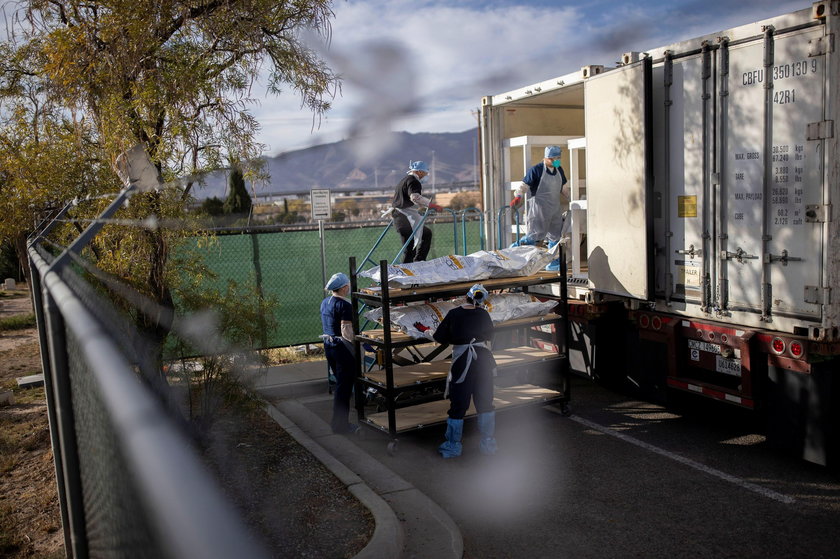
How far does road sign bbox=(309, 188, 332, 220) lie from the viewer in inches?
466

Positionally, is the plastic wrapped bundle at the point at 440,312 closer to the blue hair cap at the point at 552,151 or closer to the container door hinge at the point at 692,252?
the container door hinge at the point at 692,252

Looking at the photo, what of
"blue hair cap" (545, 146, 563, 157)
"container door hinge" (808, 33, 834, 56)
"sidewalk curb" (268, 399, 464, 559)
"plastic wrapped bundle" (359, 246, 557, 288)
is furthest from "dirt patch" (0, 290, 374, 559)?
"container door hinge" (808, 33, 834, 56)

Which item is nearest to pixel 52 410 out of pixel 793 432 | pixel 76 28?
pixel 76 28

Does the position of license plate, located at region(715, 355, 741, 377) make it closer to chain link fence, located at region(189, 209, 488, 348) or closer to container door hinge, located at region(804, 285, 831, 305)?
container door hinge, located at region(804, 285, 831, 305)

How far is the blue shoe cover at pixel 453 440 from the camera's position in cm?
716

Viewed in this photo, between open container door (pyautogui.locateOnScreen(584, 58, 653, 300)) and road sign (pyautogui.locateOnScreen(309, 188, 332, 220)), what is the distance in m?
4.71

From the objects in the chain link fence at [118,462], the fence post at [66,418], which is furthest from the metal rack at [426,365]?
the fence post at [66,418]

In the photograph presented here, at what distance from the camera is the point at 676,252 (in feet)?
25.3

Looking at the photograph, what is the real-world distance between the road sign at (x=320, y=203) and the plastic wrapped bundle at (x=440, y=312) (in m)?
4.06

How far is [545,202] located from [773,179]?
373 cm

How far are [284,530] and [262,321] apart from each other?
8.59ft

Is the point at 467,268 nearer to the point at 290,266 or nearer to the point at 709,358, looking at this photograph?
the point at 709,358

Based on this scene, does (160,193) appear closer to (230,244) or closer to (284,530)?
(284,530)

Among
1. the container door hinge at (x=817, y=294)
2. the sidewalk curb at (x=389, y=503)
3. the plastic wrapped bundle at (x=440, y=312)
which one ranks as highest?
the container door hinge at (x=817, y=294)
